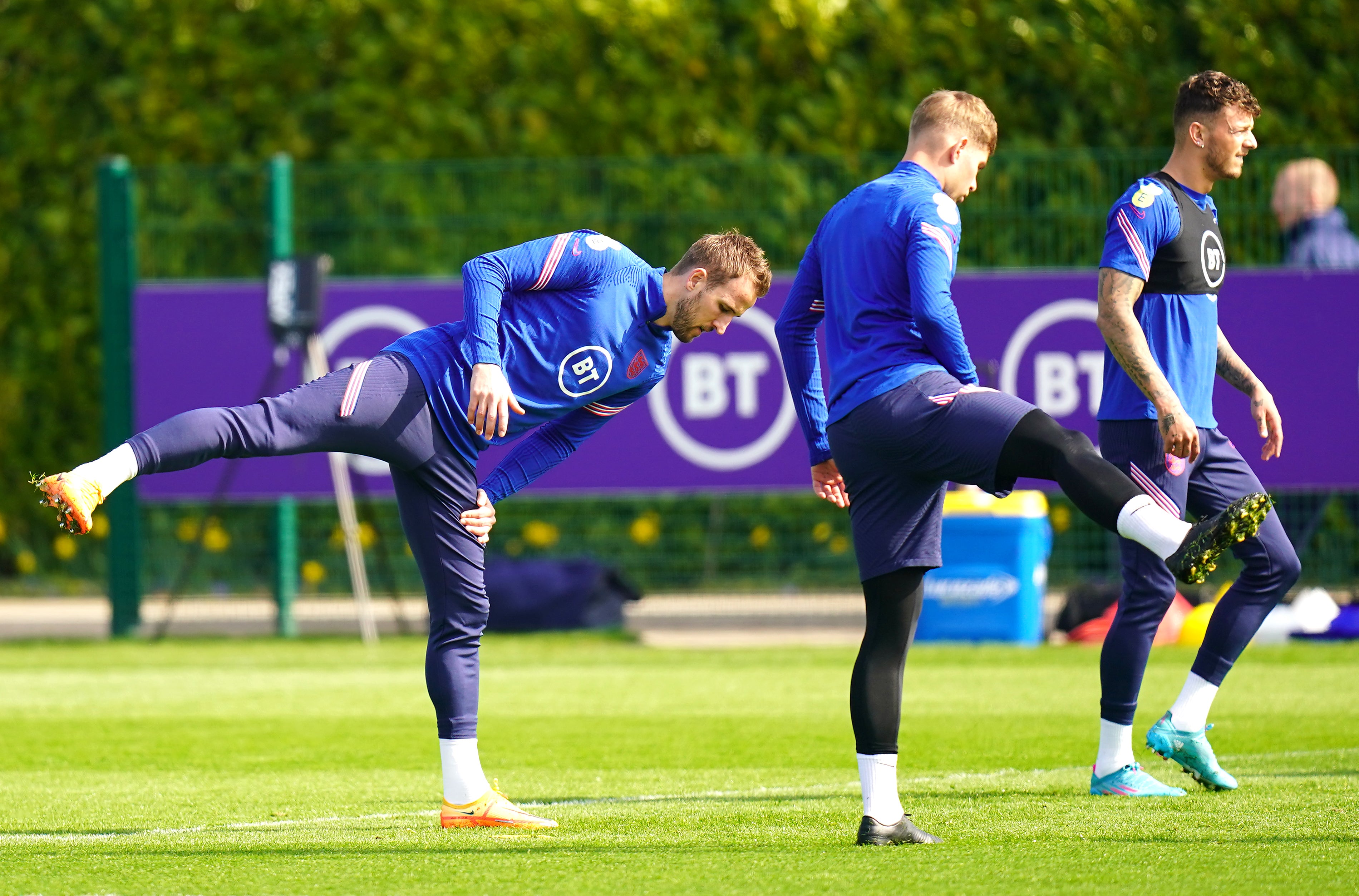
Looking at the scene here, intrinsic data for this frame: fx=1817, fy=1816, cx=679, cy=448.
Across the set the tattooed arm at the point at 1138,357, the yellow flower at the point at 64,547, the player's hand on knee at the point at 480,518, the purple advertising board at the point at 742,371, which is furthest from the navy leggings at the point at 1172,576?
the yellow flower at the point at 64,547

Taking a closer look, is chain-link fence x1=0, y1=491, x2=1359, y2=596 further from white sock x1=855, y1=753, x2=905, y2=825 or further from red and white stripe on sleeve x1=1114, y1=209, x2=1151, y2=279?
white sock x1=855, y1=753, x2=905, y2=825

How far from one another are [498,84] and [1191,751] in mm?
9169

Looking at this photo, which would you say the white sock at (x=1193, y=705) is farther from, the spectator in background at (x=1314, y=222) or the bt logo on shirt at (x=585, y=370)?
the spectator in background at (x=1314, y=222)

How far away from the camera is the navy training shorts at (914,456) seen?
457 cm

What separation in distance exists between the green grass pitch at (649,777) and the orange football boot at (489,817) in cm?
9

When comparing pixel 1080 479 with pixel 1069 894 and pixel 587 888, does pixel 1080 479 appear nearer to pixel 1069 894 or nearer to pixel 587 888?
pixel 1069 894

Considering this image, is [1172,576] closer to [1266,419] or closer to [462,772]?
[1266,419]

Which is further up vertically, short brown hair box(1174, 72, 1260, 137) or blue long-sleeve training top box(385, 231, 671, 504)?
short brown hair box(1174, 72, 1260, 137)

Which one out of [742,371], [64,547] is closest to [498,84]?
[742,371]

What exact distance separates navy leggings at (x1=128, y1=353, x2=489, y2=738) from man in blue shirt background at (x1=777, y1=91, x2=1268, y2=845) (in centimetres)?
113

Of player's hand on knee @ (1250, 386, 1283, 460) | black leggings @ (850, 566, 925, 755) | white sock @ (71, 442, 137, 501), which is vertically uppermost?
player's hand on knee @ (1250, 386, 1283, 460)

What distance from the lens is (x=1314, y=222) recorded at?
35.9 ft

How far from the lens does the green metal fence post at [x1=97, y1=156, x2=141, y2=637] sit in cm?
1188

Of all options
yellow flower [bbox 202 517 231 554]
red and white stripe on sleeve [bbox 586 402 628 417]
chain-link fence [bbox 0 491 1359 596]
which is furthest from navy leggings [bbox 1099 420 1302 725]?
yellow flower [bbox 202 517 231 554]
